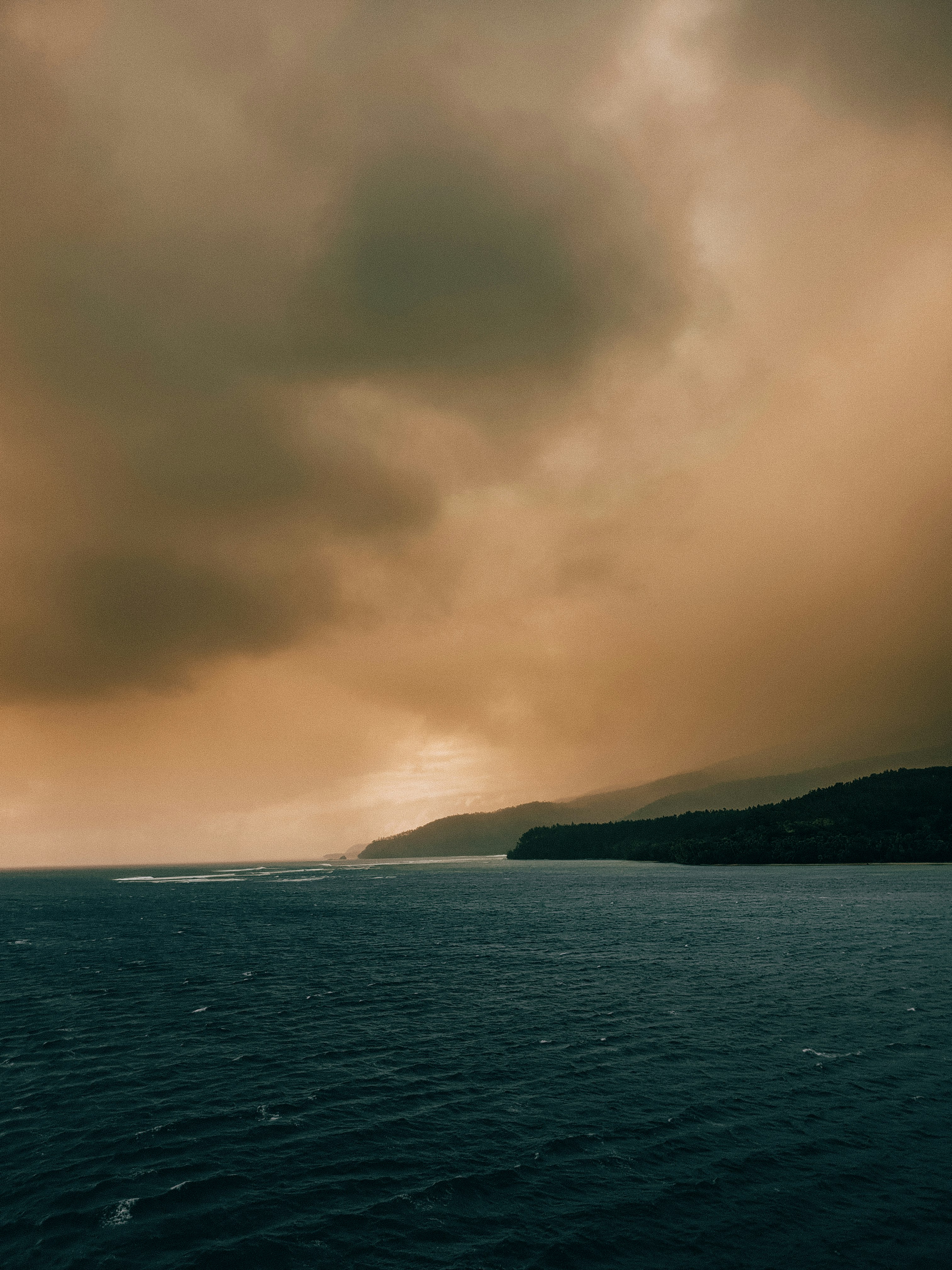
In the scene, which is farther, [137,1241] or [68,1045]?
[68,1045]

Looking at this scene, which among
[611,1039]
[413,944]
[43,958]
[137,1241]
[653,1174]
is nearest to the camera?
[137,1241]

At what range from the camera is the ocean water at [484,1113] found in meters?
27.6

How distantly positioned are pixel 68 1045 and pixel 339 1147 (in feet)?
106

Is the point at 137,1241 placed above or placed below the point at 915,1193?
above

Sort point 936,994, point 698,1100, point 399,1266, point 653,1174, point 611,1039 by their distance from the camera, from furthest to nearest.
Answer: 1. point 936,994
2. point 611,1039
3. point 698,1100
4. point 653,1174
5. point 399,1266

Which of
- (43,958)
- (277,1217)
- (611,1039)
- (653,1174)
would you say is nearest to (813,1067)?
(611,1039)

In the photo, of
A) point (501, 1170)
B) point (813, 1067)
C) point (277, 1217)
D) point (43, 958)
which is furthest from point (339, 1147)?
point (43, 958)

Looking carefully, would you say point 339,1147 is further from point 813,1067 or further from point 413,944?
point 413,944

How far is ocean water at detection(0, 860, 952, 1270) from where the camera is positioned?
1086 inches

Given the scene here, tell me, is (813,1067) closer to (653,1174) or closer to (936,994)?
(653,1174)

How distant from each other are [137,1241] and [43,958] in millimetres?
85299

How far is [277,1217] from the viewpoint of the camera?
1153 inches

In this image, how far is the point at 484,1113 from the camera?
39219mm

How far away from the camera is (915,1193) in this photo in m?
30.0
